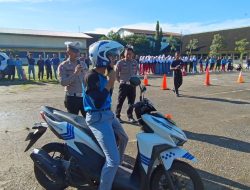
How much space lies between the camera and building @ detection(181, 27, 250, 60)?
219 feet

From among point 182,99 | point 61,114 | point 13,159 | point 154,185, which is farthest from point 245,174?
point 182,99

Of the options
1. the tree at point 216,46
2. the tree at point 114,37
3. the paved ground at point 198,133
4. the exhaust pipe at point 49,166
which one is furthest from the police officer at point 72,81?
the tree at point 216,46

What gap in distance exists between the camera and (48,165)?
4.34m

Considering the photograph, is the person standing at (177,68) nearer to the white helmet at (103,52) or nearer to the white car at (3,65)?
the white helmet at (103,52)

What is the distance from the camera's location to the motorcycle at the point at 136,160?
3715mm

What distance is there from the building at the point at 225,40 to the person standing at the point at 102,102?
2416 inches

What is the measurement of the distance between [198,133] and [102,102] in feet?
13.5

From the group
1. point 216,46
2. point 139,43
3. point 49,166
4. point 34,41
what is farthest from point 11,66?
point 34,41

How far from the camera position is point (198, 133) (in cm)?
741

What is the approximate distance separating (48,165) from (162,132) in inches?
63.2

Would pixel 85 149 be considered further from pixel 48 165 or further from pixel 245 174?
pixel 245 174

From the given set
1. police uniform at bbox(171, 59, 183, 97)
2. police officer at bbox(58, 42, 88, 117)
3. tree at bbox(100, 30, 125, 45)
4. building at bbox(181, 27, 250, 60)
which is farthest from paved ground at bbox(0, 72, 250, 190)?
building at bbox(181, 27, 250, 60)

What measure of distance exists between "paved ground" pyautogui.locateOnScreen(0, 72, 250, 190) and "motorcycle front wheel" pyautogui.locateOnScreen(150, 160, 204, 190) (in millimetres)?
930

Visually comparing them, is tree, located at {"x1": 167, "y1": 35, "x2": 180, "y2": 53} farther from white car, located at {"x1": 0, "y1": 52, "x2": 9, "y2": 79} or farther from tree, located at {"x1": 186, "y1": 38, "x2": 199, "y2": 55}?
white car, located at {"x1": 0, "y1": 52, "x2": 9, "y2": 79}
